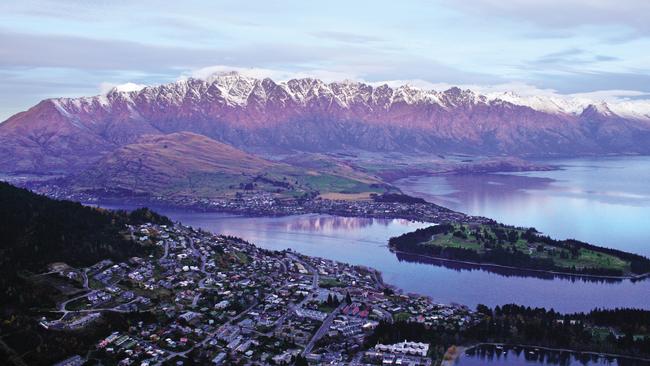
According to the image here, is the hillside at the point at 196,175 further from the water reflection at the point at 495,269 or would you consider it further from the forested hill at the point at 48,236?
the forested hill at the point at 48,236

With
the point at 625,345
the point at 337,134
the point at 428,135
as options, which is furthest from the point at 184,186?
the point at 428,135

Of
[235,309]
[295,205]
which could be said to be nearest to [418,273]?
[235,309]

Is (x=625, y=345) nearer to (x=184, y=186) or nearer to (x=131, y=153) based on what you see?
(x=184, y=186)

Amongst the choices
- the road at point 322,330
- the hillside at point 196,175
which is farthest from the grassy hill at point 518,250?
the hillside at point 196,175

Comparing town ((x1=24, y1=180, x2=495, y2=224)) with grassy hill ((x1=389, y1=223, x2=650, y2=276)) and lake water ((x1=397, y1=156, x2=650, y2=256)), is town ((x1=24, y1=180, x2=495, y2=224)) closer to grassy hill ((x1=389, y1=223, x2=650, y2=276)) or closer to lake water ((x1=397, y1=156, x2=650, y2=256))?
lake water ((x1=397, y1=156, x2=650, y2=256))

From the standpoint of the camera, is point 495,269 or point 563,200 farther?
point 563,200

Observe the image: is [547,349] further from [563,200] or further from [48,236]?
[563,200]
